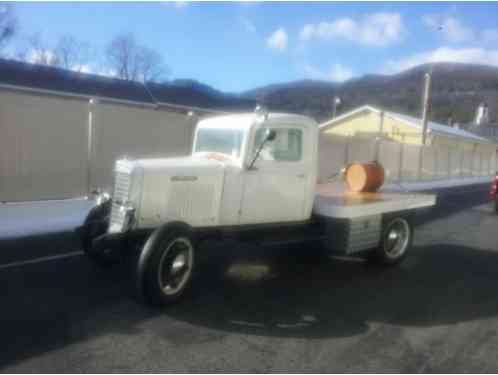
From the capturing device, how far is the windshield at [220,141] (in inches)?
249

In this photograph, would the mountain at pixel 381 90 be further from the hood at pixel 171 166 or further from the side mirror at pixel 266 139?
the hood at pixel 171 166

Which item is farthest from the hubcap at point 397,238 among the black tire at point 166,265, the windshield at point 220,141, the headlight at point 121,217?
the headlight at point 121,217

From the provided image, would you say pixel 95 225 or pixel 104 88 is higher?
pixel 104 88

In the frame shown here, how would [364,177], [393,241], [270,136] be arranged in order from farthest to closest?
1. [364,177]
2. [393,241]
3. [270,136]

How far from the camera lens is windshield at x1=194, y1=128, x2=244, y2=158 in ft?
20.8

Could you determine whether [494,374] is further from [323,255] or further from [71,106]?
[71,106]

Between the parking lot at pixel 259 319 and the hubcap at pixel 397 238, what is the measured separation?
0.25m

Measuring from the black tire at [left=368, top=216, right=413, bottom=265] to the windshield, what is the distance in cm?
268

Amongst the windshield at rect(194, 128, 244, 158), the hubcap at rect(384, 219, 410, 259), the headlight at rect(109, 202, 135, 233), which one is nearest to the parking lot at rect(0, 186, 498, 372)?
the hubcap at rect(384, 219, 410, 259)

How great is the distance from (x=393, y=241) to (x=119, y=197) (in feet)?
14.1

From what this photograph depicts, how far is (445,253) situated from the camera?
28.6 ft

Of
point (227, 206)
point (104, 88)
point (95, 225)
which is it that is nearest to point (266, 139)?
point (227, 206)

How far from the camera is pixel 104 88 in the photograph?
2850 cm

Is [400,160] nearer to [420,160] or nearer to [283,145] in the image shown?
[420,160]
